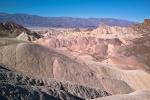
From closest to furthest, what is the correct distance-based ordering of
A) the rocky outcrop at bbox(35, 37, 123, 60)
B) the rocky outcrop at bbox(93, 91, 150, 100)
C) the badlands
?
the rocky outcrop at bbox(93, 91, 150, 100) → the badlands → the rocky outcrop at bbox(35, 37, 123, 60)

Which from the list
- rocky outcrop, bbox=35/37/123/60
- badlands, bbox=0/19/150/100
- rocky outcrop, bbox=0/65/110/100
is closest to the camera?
rocky outcrop, bbox=0/65/110/100

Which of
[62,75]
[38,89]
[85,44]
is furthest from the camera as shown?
[85,44]

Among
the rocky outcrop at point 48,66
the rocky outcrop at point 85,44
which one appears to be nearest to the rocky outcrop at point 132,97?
the rocky outcrop at point 48,66

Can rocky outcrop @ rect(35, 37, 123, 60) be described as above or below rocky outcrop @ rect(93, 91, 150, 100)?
below

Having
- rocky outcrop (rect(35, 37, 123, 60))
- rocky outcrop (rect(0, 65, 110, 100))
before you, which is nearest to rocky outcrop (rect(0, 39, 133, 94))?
rocky outcrop (rect(0, 65, 110, 100))

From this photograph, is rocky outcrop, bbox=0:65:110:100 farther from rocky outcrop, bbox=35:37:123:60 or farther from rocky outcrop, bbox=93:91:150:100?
rocky outcrop, bbox=35:37:123:60

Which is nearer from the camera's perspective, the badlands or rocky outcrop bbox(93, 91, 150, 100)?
rocky outcrop bbox(93, 91, 150, 100)

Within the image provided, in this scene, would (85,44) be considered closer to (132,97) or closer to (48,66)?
(48,66)

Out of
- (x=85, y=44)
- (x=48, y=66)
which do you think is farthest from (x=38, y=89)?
(x=85, y=44)

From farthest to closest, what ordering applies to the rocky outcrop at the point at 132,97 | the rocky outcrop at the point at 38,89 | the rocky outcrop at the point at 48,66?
the rocky outcrop at the point at 48,66 < the rocky outcrop at the point at 132,97 < the rocky outcrop at the point at 38,89

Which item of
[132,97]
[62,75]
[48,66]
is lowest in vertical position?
[62,75]

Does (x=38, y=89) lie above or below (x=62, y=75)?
above

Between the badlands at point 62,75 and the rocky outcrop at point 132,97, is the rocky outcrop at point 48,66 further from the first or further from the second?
the rocky outcrop at point 132,97

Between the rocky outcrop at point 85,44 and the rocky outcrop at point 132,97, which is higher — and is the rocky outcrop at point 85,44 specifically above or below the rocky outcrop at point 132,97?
below
